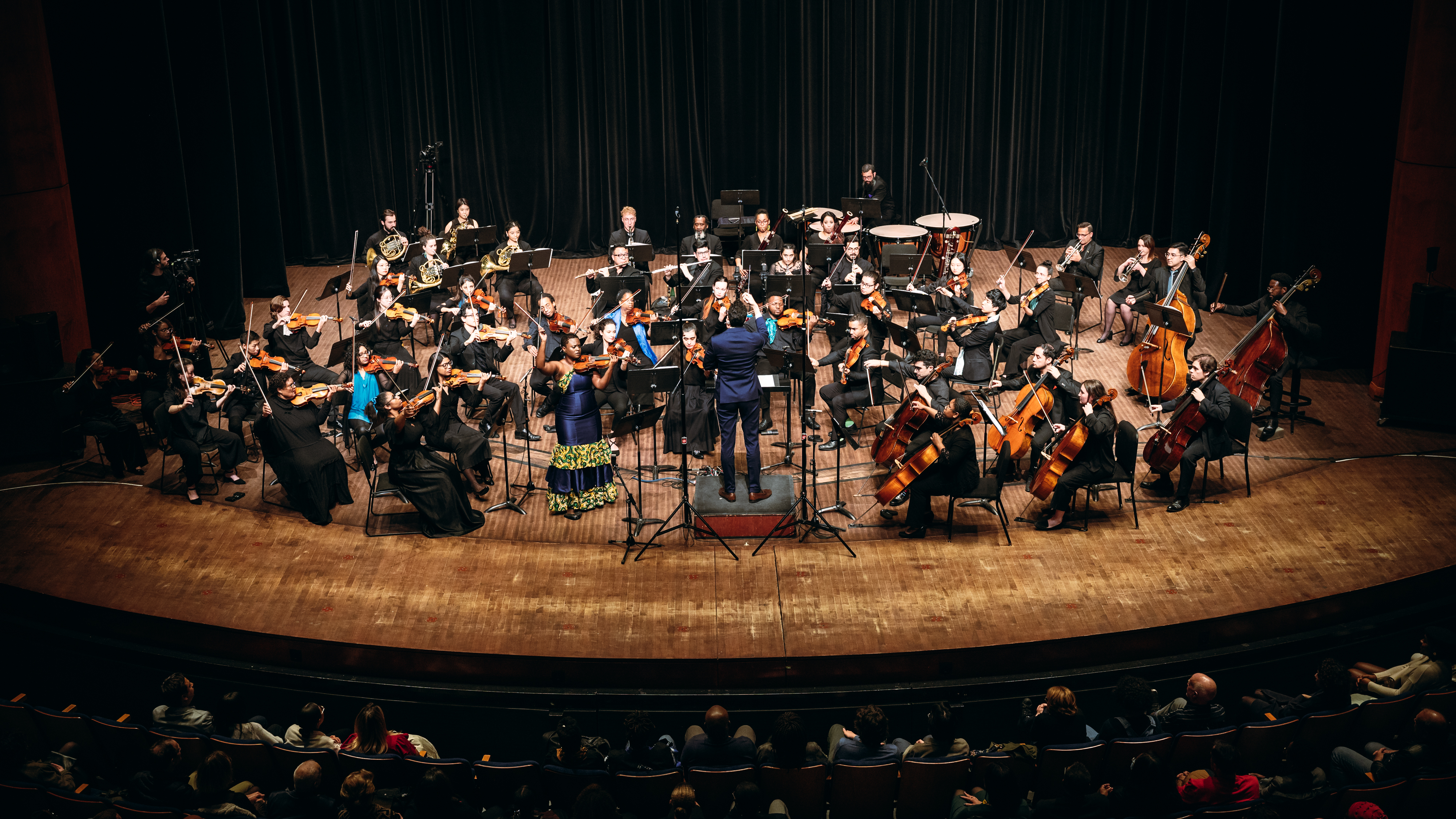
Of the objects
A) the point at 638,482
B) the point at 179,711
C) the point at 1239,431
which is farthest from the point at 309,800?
the point at 1239,431

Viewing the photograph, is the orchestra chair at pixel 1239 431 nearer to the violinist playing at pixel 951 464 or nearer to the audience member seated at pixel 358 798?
the violinist playing at pixel 951 464

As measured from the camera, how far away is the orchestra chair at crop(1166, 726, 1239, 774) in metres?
5.43

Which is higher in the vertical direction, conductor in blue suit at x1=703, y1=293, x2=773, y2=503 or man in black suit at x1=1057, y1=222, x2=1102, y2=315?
man in black suit at x1=1057, y1=222, x2=1102, y2=315

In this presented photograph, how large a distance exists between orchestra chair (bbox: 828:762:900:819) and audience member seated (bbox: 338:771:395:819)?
6.43 feet

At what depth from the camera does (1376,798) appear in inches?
196

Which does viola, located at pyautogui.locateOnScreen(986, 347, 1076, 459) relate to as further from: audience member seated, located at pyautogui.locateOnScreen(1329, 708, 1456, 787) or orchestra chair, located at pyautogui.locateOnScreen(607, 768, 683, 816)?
orchestra chair, located at pyautogui.locateOnScreen(607, 768, 683, 816)

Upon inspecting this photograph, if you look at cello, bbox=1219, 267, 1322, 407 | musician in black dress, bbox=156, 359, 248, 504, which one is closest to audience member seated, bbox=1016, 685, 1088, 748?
cello, bbox=1219, 267, 1322, 407

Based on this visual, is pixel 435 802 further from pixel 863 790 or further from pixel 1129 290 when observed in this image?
pixel 1129 290

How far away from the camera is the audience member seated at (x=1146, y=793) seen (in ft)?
16.3

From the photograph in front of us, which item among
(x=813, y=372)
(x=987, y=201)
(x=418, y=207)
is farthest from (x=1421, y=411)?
(x=418, y=207)

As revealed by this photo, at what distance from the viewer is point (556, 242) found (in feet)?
49.5

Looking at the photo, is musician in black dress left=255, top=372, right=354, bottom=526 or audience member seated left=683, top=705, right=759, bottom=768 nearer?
audience member seated left=683, top=705, right=759, bottom=768

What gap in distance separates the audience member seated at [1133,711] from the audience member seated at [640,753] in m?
2.06

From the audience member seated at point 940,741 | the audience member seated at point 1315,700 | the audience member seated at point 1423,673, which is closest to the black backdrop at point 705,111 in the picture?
the audience member seated at point 1423,673
